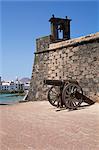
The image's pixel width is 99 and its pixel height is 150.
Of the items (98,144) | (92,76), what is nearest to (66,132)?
(98,144)

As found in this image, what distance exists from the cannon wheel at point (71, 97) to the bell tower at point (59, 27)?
19.9 feet

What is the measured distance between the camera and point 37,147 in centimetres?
466

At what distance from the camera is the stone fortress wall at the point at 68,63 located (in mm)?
12172

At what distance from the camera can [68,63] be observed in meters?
14.0

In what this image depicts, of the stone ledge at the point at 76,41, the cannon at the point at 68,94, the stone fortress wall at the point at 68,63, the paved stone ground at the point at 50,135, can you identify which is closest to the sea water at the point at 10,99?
the stone fortress wall at the point at 68,63

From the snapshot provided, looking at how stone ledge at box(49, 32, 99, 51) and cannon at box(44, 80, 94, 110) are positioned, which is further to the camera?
stone ledge at box(49, 32, 99, 51)

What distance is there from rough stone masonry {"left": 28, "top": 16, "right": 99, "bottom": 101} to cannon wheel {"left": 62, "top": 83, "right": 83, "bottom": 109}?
1.43 meters

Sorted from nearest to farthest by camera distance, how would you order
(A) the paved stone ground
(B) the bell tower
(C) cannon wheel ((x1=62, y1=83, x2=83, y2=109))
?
(A) the paved stone ground
(C) cannon wheel ((x1=62, y1=83, x2=83, y2=109))
(B) the bell tower

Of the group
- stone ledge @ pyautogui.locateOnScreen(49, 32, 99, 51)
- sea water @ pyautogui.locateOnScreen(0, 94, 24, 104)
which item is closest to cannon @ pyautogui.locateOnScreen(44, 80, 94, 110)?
stone ledge @ pyautogui.locateOnScreen(49, 32, 99, 51)

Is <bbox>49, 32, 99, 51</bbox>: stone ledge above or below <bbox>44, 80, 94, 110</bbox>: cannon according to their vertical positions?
above

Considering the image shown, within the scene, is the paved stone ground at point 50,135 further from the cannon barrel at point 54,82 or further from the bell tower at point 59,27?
the bell tower at point 59,27

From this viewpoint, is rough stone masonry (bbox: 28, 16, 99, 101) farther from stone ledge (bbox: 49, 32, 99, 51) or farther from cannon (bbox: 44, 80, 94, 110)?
cannon (bbox: 44, 80, 94, 110)

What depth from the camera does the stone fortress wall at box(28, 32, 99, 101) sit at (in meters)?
12.2

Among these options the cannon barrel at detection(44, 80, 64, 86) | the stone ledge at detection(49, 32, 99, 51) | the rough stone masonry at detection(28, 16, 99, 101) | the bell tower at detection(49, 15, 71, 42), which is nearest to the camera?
the cannon barrel at detection(44, 80, 64, 86)
